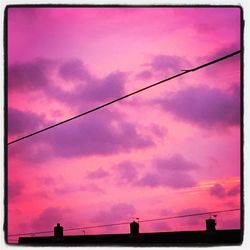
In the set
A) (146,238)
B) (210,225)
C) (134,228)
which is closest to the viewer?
(210,225)

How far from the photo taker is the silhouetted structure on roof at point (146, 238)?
14.9ft

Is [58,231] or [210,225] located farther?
[58,231]

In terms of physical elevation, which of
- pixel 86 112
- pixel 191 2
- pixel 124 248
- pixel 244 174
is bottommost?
pixel 124 248

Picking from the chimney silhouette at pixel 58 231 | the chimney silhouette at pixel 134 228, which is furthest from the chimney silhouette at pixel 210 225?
the chimney silhouette at pixel 58 231

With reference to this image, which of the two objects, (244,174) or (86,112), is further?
(86,112)

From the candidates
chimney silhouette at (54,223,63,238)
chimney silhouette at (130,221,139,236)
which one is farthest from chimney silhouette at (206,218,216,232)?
chimney silhouette at (54,223,63,238)

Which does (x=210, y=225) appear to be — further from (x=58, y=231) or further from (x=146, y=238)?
(x=58, y=231)

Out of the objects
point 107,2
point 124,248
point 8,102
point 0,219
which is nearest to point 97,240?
point 124,248

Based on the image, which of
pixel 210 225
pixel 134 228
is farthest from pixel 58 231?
pixel 210 225

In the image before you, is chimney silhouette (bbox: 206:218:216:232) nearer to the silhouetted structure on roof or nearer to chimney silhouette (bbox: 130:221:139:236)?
the silhouetted structure on roof

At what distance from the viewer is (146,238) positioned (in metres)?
4.71

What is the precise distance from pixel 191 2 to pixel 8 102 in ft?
2.95

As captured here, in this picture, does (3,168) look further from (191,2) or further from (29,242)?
(191,2)
